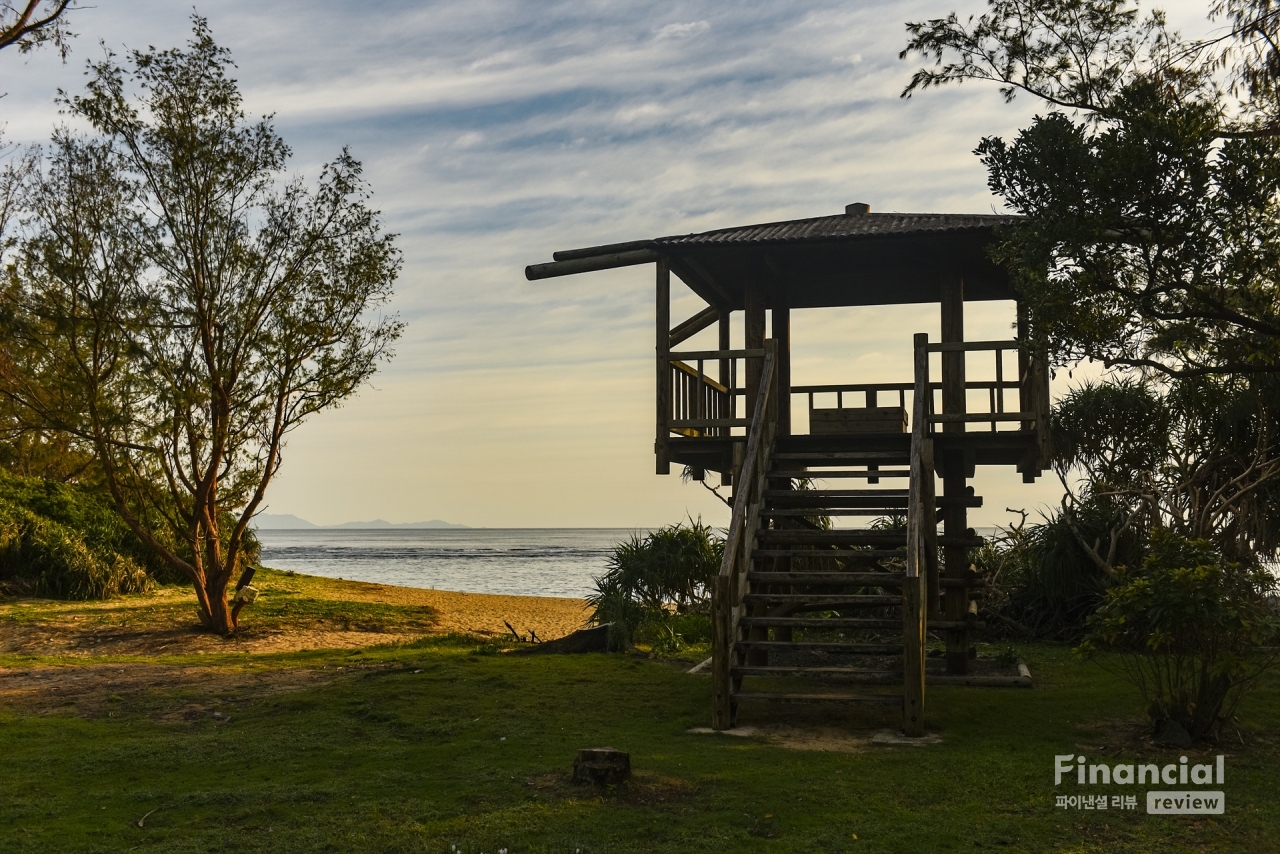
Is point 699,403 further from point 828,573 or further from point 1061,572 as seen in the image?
point 1061,572

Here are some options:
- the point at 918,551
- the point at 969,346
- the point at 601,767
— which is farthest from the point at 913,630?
the point at 969,346

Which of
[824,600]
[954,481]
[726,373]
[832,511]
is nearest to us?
[824,600]

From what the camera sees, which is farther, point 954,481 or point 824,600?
point 954,481

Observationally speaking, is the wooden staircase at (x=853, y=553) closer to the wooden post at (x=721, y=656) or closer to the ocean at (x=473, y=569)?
the wooden post at (x=721, y=656)

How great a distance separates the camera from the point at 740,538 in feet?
33.9

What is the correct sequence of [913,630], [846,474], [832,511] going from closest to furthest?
[913,630] → [832,511] → [846,474]

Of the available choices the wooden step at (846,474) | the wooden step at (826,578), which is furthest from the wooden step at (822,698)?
the wooden step at (846,474)

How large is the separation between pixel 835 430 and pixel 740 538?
349 centimetres

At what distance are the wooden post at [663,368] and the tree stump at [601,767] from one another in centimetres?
577

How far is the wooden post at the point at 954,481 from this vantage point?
12.3 meters

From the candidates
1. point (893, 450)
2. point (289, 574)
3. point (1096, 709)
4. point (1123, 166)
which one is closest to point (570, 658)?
point (893, 450)

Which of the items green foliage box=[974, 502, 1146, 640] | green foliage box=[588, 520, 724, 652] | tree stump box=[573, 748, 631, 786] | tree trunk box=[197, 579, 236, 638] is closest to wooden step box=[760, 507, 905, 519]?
tree stump box=[573, 748, 631, 786]

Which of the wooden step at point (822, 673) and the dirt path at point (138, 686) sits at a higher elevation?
the wooden step at point (822, 673)

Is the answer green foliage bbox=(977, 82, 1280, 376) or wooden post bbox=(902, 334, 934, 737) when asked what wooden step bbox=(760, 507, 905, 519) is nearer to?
wooden post bbox=(902, 334, 934, 737)
